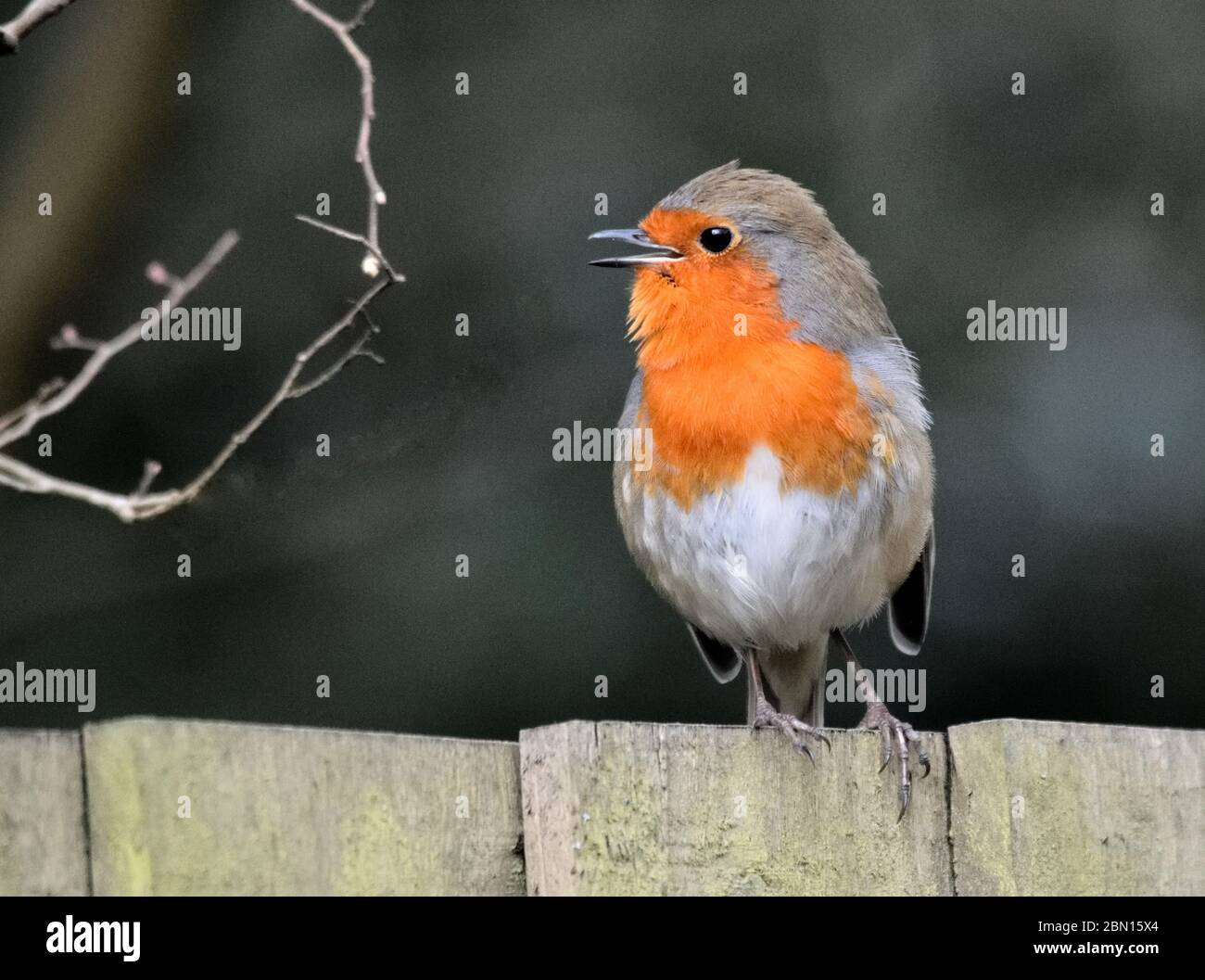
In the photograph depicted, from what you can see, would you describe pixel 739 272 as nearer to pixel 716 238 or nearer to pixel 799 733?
pixel 716 238

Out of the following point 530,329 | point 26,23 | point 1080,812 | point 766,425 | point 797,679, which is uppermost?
point 530,329

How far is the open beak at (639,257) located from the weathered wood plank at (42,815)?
212cm

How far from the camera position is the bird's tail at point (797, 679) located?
480cm

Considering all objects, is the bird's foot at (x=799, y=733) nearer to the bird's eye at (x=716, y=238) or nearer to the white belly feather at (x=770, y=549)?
the white belly feather at (x=770, y=549)

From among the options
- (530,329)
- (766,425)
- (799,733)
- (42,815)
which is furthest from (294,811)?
(530,329)

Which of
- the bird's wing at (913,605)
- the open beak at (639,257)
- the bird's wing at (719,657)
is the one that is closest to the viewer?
the open beak at (639,257)

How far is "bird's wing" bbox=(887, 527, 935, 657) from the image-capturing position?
15.3 feet

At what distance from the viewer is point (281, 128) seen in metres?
6.03

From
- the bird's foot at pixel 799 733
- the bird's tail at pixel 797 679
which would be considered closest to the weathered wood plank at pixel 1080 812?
the bird's foot at pixel 799 733

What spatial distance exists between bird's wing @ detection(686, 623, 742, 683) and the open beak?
44.8 inches

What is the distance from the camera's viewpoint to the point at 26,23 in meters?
2.66

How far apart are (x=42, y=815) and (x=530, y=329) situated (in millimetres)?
3724
